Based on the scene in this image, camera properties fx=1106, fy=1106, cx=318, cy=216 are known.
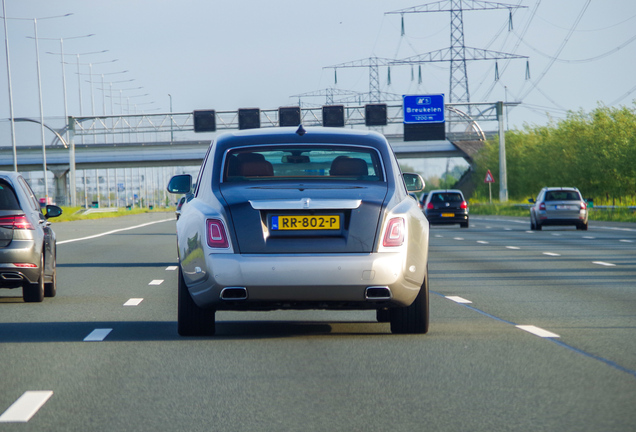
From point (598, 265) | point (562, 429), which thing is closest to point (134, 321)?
point (562, 429)

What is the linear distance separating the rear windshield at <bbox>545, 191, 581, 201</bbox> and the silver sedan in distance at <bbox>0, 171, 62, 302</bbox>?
26.2 metres

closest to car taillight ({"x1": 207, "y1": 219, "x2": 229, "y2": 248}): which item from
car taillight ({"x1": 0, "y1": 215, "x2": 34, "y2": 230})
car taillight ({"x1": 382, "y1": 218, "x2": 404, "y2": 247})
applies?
car taillight ({"x1": 382, "y1": 218, "x2": 404, "y2": 247})

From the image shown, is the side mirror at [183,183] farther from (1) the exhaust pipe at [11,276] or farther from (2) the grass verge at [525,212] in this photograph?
(2) the grass verge at [525,212]

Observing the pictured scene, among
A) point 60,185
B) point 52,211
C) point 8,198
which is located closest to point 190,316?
point 8,198

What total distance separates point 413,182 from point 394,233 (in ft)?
9.80

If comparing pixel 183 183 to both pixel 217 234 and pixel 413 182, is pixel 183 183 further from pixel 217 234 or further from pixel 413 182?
pixel 413 182

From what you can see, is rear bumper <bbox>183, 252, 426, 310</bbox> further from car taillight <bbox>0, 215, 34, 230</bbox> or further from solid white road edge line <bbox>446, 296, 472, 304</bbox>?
car taillight <bbox>0, 215, 34, 230</bbox>

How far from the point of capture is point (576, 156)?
65.4 meters

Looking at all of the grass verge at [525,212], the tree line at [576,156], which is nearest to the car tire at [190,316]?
the grass verge at [525,212]

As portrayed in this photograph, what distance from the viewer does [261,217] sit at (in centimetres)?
825

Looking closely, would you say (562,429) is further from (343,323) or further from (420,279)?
(343,323)

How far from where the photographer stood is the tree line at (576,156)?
59625mm

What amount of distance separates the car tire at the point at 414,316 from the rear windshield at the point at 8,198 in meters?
5.04

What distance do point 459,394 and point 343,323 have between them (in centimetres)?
373
